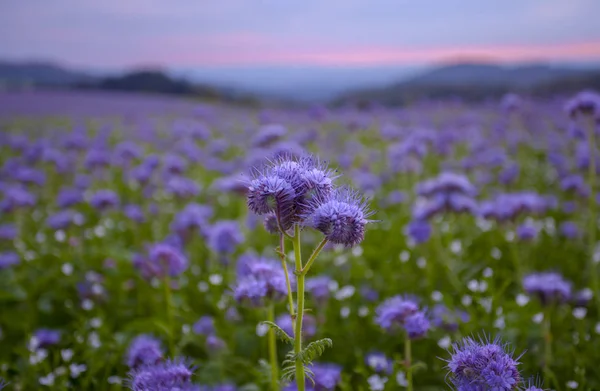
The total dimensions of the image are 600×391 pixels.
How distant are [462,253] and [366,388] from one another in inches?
80.1

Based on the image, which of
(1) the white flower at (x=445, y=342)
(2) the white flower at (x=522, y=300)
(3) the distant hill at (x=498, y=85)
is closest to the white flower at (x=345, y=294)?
(1) the white flower at (x=445, y=342)

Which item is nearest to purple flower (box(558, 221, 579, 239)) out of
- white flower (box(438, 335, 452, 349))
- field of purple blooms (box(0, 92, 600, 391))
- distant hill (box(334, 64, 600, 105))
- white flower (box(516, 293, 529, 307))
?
field of purple blooms (box(0, 92, 600, 391))

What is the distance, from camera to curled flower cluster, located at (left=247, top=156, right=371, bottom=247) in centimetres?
140

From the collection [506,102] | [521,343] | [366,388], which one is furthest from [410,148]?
[366,388]

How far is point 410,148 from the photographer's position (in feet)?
16.1

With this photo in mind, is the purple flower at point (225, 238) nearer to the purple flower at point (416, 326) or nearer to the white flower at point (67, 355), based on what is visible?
the white flower at point (67, 355)

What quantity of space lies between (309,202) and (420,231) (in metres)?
2.51

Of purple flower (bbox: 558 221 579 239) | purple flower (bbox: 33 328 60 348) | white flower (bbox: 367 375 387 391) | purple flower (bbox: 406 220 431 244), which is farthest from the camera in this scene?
purple flower (bbox: 558 221 579 239)

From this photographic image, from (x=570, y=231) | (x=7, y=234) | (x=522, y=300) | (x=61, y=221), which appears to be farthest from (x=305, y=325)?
(x=7, y=234)

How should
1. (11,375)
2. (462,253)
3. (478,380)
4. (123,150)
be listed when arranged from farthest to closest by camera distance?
(123,150), (462,253), (11,375), (478,380)

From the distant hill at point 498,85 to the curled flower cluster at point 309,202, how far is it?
1180cm

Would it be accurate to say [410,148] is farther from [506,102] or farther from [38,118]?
[38,118]

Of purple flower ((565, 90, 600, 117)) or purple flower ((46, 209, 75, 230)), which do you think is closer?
purple flower ((565, 90, 600, 117))

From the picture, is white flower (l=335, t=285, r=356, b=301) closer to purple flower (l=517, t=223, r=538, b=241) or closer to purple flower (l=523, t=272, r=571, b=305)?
purple flower (l=523, t=272, r=571, b=305)
